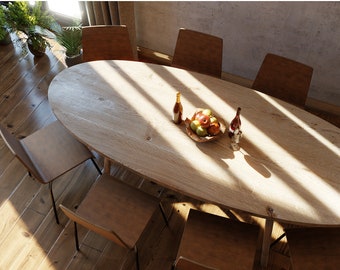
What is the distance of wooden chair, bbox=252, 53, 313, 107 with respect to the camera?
2.45 meters

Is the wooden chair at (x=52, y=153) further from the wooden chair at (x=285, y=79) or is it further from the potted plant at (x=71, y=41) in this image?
the wooden chair at (x=285, y=79)

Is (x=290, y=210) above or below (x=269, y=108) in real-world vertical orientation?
below

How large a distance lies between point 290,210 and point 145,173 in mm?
782

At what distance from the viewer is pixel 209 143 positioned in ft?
6.79

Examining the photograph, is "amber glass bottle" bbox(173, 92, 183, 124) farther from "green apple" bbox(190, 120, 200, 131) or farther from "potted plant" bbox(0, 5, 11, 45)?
"potted plant" bbox(0, 5, 11, 45)

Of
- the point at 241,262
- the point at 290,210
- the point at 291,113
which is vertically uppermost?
the point at 291,113

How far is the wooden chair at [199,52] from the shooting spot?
107 inches

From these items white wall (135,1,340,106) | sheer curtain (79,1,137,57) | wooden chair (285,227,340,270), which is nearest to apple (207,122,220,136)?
wooden chair (285,227,340,270)

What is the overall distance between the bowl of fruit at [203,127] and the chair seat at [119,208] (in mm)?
504

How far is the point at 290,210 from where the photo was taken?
1771 mm

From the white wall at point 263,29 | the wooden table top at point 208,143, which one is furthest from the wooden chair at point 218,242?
the white wall at point 263,29

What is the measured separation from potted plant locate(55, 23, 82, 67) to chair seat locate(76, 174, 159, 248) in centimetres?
176

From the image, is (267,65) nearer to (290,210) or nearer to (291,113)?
(291,113)

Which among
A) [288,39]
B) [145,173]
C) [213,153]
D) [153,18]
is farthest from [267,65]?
[153,18]
